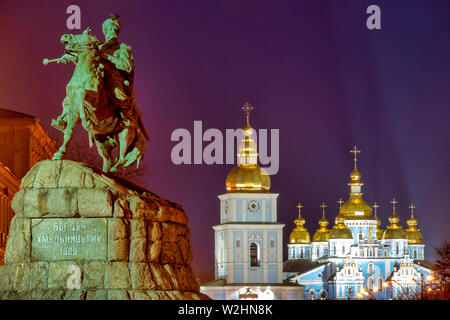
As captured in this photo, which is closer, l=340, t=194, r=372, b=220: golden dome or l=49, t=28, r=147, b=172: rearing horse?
l=49, t=28, r=147, b=172: rearing horse

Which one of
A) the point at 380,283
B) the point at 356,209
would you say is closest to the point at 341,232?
the point at 356,209

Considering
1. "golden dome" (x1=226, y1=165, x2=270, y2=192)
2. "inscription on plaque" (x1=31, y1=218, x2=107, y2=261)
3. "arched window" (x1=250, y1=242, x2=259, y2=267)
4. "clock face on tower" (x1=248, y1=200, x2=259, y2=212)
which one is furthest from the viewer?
"golden dome" (x1=226, y1=165, x2=270, y2=192)

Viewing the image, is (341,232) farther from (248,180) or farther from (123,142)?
(123,142)

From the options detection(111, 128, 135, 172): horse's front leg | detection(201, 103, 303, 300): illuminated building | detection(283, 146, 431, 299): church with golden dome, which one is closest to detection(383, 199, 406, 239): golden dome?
detection(283, 146, 431, 299): church with golden dome

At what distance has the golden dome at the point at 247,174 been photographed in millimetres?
109375

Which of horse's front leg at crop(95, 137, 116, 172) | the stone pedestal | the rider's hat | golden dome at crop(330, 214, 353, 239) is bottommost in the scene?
the stone pedestal

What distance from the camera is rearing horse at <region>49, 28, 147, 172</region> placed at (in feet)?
74.4

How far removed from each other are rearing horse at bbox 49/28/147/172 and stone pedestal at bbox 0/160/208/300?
1.14 metres

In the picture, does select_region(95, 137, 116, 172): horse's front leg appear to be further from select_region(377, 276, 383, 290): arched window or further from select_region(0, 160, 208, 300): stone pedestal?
select_region(377, 276, 383, 290): arched window

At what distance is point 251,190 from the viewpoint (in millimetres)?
109312

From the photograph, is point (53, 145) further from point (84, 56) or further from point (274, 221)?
point (274, 221)

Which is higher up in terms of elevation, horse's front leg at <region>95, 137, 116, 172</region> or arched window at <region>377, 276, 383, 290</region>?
horse's front leg at <region>95, 137, 116, 172</region>

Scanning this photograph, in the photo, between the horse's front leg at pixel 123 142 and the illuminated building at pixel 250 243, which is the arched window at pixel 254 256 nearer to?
the illuminated building at pixel 250 243
